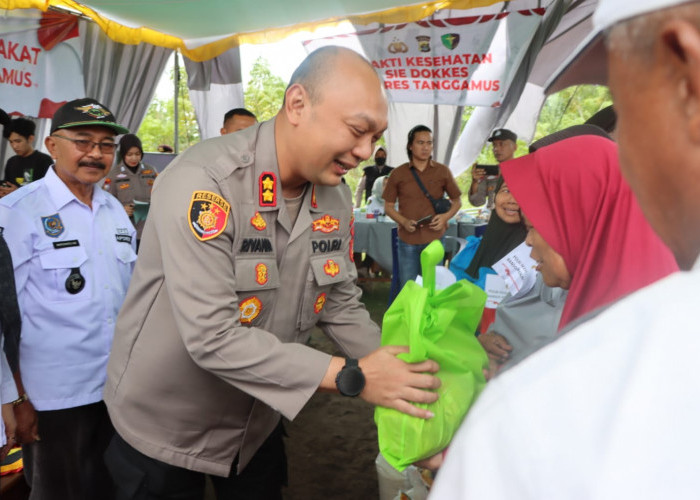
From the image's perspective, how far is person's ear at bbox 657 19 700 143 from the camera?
360 millimetres

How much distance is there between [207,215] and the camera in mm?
1293

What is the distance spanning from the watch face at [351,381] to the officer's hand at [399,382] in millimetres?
20

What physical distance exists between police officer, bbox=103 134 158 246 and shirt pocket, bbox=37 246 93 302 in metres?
3.01

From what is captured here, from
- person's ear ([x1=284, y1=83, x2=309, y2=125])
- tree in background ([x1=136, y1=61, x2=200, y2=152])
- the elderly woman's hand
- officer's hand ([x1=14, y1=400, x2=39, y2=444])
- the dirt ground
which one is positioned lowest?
the dirt ground

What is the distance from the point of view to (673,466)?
0.29 m

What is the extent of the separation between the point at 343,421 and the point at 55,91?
5710 mm

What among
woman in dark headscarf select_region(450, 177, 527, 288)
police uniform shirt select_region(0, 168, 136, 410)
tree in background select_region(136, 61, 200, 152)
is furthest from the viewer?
tree in background select_region(136, 61, 200, 152)

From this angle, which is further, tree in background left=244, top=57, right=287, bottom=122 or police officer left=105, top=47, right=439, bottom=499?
tree in background left=244, top=57, right=287, bottom=122

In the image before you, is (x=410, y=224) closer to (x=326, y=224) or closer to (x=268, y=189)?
(x=326, y=224)

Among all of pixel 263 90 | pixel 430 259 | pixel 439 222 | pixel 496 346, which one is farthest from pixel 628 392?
pixel 263 90

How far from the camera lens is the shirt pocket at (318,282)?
5.20 feet

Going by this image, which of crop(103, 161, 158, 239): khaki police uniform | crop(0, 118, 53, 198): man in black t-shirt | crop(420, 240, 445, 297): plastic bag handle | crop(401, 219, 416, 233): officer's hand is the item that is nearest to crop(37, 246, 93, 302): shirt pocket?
crop(420, 240, 445, 297): plastic bag handle

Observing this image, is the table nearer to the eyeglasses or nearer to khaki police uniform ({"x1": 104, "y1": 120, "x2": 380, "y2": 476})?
the eyeglasses

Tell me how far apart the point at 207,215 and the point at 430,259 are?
572 mm
